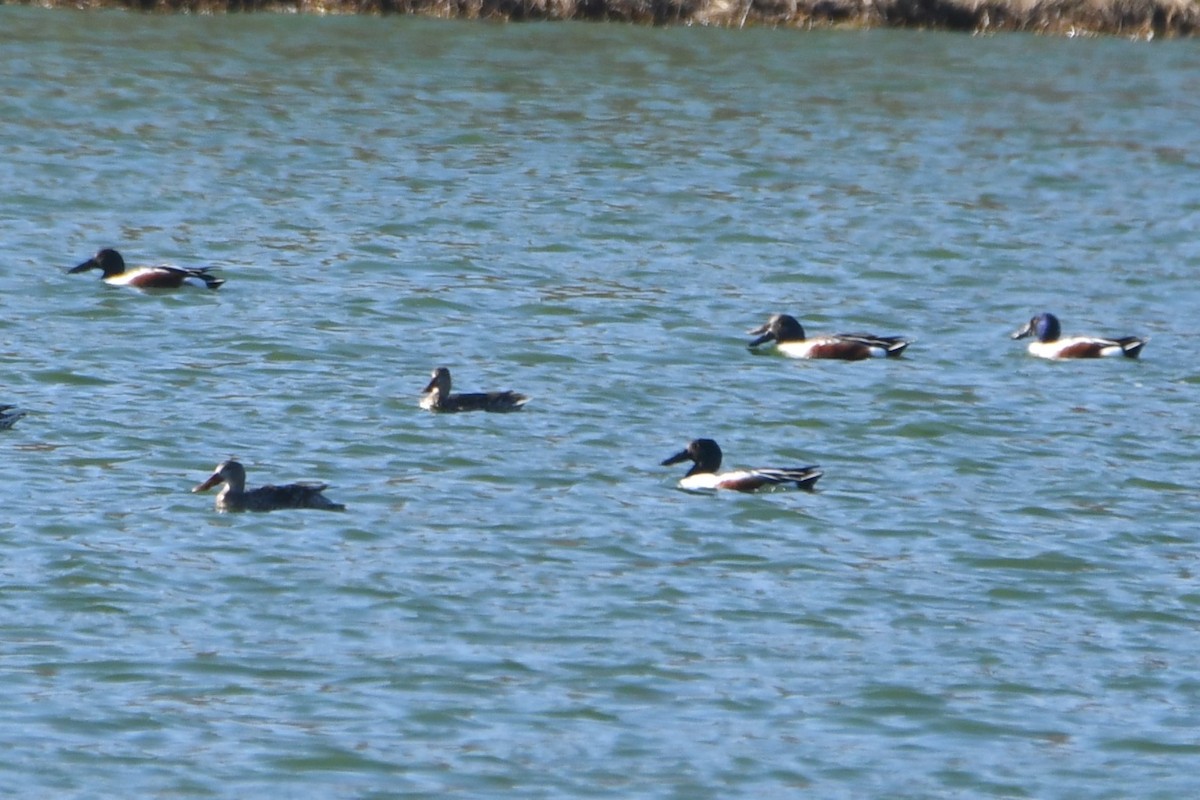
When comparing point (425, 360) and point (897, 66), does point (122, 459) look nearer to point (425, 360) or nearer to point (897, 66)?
point (425, 360)

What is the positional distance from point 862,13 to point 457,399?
22.6 m

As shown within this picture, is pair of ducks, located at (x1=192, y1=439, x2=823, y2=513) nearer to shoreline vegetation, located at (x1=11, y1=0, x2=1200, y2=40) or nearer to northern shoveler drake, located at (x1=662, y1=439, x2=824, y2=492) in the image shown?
northern shoveler drake, located at (x1=662, y1=439, x2=824, y2=492)

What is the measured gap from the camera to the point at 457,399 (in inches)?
Answer: 592

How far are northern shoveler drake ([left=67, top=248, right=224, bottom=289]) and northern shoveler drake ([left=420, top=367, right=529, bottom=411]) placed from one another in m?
4.05

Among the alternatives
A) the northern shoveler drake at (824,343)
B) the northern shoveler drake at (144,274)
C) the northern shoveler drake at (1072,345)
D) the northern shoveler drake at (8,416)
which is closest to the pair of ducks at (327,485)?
the northern shoveler drake at (8,416)

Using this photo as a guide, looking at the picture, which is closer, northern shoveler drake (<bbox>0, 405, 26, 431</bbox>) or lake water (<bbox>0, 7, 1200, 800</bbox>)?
lake water (<bbox>0, 7, 1200, 800</bbox>)

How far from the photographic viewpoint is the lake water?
962cm

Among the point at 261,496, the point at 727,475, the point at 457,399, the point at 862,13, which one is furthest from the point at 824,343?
the point at 862,13

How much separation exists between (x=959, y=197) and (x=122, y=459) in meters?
12.9

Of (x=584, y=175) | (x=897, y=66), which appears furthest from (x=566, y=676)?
(x=897, y=66)

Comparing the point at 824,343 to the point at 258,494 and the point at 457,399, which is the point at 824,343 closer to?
the point at 457,399

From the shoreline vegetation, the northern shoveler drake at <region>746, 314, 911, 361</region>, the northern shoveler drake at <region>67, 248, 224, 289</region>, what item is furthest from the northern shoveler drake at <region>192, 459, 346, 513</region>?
the shoreline vegetation

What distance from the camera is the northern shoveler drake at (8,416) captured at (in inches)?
555

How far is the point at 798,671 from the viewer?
34.1ft
